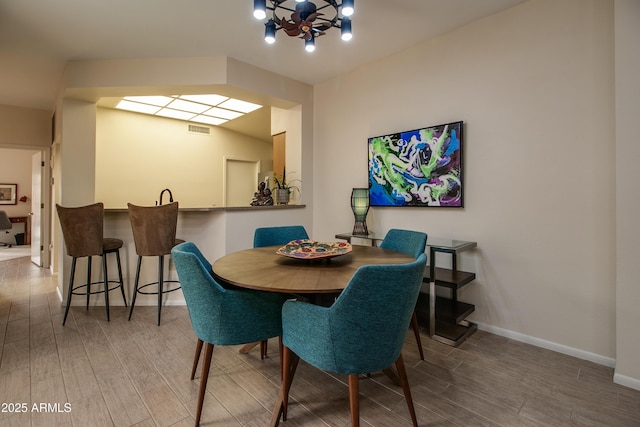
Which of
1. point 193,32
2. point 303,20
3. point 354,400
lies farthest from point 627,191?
point 193,32

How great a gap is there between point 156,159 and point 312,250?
4.40 metres

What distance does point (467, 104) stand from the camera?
2.67 metres

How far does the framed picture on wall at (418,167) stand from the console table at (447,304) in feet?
1.47

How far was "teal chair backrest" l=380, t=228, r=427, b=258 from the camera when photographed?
2170 millimetres

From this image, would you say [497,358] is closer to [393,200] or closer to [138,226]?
[393,200]

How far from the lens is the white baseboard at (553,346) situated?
6.81 ft

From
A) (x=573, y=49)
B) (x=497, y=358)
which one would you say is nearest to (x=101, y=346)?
(x=497, y=358)

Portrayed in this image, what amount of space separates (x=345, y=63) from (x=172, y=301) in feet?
10.6

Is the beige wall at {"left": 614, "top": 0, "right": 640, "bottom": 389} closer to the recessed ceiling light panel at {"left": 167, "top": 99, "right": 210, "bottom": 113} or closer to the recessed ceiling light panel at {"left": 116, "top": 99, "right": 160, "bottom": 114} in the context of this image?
the recessed ceiling light panel at {"left": 167, "top": 99, "right": 210, "bottom": 113}

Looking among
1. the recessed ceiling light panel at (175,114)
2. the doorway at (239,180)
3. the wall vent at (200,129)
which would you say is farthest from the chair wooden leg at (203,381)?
the wall vent at (200,129)

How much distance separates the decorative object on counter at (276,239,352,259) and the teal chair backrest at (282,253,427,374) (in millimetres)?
460

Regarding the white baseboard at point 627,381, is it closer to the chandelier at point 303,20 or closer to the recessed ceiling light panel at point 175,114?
the chandelier at point 303,20

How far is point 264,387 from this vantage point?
1.84m

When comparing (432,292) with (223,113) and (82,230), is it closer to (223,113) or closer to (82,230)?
(82,230)
